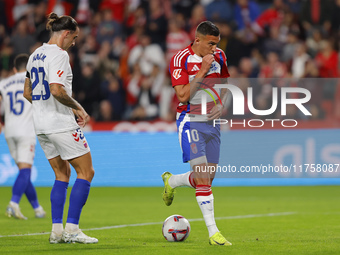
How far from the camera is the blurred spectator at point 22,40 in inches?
728

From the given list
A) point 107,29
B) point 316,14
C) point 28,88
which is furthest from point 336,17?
point 28,88

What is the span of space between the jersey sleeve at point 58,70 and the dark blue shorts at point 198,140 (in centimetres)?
141

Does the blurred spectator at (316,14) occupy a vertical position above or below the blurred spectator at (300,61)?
above

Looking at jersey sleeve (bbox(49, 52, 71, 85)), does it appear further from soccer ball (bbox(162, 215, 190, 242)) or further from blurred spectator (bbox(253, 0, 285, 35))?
blurred spectator (bbox(253, 0, 285, 35))

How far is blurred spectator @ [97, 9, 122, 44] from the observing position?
1912 cm

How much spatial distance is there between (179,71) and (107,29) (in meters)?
11.9

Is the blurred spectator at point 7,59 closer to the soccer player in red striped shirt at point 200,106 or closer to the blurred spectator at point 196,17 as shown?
the blurred spectator at point 196,17

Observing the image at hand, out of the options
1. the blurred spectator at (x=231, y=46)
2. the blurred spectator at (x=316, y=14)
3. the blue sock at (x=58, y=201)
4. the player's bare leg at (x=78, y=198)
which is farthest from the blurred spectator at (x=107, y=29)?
the player's bare leg at (x=78, y=198)

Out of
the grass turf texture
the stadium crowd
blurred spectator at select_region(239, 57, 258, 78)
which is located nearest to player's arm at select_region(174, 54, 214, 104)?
the grass turf texture

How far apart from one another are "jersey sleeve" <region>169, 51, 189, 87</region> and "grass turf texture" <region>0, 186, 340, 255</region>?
179 centimetres

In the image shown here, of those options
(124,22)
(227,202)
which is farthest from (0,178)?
(124,22)

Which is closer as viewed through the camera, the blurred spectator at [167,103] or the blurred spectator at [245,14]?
the blurred spectator at [167,103]

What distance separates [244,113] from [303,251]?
26.5ft

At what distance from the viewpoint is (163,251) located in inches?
281
